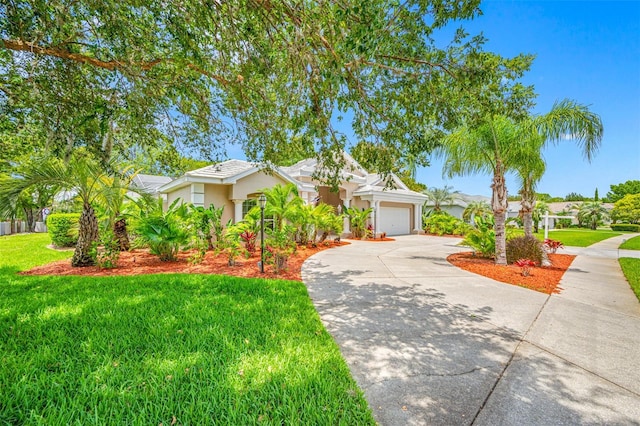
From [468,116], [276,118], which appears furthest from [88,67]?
[468,116]

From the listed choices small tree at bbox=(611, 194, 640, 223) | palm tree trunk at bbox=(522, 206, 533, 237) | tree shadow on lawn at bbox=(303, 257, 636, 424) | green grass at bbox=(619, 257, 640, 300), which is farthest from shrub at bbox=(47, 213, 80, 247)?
small tree at bbox=(611, 194, 640, 223)

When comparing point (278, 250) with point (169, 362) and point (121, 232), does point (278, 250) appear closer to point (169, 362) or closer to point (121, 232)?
point (169, 362)

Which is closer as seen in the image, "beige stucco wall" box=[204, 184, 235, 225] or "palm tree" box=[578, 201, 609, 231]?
"beige stucco wall" box=[204, 184, 235, 225]

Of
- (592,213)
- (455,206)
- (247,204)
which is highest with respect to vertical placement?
(455,206)

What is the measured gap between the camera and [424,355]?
308 centimetres

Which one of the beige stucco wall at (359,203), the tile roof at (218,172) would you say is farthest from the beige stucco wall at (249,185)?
the beige stucco wall at (359,203)

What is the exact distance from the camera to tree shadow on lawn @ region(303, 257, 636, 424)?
2.25 m

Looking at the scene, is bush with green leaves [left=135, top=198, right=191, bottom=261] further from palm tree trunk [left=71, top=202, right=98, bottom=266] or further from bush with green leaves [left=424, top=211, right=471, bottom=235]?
bush with green leaves [left=424, top=211, right=471, bottom=235]

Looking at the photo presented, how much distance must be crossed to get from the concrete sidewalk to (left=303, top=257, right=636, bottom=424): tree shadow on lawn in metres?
0.01

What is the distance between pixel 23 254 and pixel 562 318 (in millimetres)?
15373

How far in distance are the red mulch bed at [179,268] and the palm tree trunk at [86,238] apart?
0.22 m

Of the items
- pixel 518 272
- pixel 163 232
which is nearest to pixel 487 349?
pixel 518 272

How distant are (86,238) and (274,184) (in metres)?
6.95

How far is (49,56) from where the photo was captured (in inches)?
192
